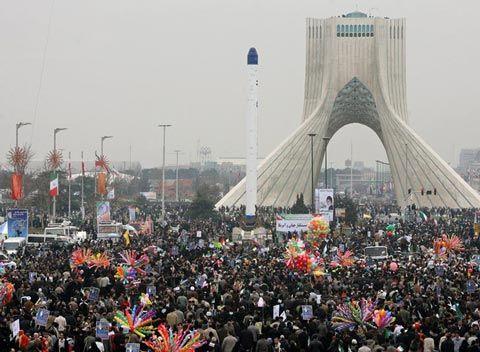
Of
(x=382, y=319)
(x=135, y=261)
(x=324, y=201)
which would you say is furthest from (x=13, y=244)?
(x=382, y=319)

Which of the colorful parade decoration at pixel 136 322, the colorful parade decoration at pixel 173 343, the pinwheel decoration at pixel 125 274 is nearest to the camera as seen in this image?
the colorful parade decoration at pixel 173 343

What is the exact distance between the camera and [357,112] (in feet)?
314

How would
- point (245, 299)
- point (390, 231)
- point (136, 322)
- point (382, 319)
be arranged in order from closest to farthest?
point (136, 322), point (382, 319), point (245, 299), point (390, 231)

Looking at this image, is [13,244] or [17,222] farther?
[13,244]

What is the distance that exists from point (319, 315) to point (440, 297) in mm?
3985

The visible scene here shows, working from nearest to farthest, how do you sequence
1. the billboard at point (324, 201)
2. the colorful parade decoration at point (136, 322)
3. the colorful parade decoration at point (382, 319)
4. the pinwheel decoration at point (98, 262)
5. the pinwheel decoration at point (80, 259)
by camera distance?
1. the colorful parade decoration at point (136, 322)
2. the colorful parade decoration at point (382, 319)
3. the pinwheel decoration at point (98, 262)
4. the pinwheel decoration at point (80, 259)
5. the billboard at point (324, 201)

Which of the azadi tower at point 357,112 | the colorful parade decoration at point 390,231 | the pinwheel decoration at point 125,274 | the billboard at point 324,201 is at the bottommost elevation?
the pinwheel decoration at point 125,274

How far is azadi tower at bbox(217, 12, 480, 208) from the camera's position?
80875mm

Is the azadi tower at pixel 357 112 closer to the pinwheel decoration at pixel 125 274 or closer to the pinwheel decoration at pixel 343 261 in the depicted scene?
the pinwheel decoration at pixel 343 261

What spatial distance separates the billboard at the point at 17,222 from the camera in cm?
4106

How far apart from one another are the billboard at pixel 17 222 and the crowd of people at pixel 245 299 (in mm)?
876

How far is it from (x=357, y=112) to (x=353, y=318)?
74895mm

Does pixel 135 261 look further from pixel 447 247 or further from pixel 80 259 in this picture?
pixel 447 247

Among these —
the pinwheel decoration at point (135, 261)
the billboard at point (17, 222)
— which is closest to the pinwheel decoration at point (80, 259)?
the pinwheel decoration at point (135, 261)
